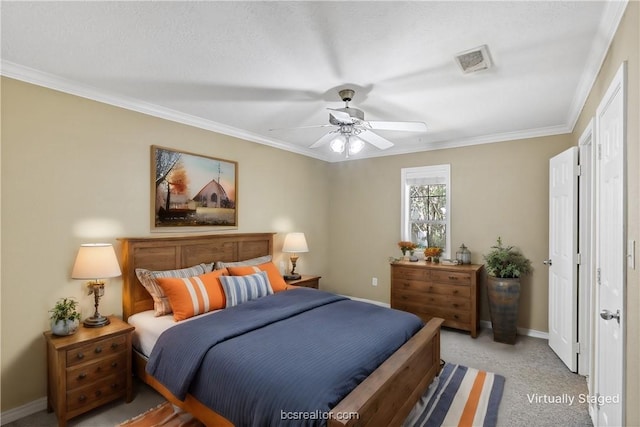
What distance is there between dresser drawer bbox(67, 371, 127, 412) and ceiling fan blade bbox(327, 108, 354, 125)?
2681 mm

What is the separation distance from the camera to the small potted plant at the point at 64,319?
233cm

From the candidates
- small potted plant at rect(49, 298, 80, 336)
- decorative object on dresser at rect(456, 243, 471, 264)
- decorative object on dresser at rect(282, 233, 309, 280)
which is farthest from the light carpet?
decorative object on dresser at rect(282, 233, 309, 280)

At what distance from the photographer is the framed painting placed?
3.23 meters

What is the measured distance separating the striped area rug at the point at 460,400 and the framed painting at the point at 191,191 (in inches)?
110

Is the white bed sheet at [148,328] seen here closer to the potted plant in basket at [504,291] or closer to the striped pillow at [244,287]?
the striped pillow at [244,287]

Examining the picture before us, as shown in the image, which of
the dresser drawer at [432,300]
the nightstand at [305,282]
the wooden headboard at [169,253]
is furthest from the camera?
the nightstand at [305,282]

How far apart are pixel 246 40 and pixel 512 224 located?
3799 mm

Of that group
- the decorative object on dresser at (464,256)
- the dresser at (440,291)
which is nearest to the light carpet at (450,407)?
the dresser at (440,291)

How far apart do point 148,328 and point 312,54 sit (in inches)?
99.3

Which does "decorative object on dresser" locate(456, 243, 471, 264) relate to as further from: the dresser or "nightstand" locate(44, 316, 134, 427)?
"nightstand" locate(44, 316, 134, 427)

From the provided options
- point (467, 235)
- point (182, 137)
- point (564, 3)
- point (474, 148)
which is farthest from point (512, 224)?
point (182, 137)

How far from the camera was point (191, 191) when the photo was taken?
3.50 metres

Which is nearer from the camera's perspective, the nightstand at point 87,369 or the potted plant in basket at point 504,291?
the nightstand at point 87,369

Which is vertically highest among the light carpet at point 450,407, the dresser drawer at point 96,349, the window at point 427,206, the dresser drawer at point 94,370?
the window at point 427,206
